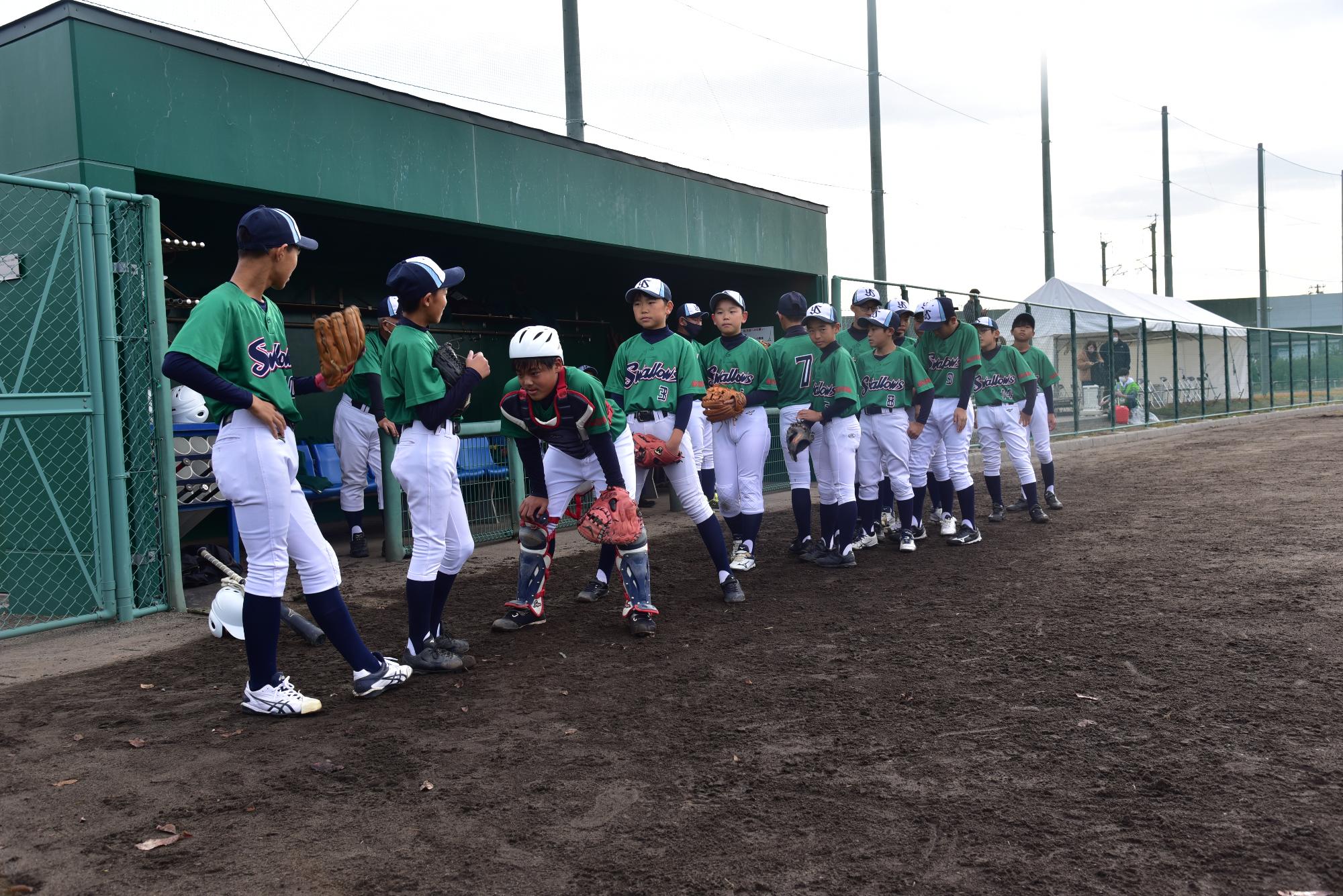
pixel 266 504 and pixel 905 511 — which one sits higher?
pixel 266 504

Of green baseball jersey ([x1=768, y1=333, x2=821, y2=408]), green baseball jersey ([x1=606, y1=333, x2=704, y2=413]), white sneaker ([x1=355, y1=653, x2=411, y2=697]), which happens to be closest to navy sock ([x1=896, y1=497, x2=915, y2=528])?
green baseball jersey ([x1=768, y1=333, x2=821, y2=408])

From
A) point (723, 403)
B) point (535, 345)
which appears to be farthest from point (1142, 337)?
point (535, 345)

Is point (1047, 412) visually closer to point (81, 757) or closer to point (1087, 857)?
point (1087, 857)

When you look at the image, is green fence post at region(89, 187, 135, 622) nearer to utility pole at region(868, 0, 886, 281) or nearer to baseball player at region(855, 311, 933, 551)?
baseball player at region(855, 311, 933, 551)

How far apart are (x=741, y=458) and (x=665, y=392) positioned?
1.14 m

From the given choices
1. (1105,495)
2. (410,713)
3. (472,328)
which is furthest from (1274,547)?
(472,328)

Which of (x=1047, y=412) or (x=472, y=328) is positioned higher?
(x=472, y=328)

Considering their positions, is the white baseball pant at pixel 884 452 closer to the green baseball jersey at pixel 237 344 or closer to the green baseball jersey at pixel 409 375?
the green baseball jersey at pixel 409 375

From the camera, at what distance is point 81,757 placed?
3.41m

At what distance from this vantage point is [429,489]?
4.32 m

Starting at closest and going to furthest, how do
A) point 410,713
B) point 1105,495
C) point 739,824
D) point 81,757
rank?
point 739,824
point 81,757
point 410,713
point 1105,495

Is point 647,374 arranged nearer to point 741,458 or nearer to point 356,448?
point 741,458

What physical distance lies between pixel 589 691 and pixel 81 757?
1.85 meters

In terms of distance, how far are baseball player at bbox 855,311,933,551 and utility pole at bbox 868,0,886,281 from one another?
7622mm
